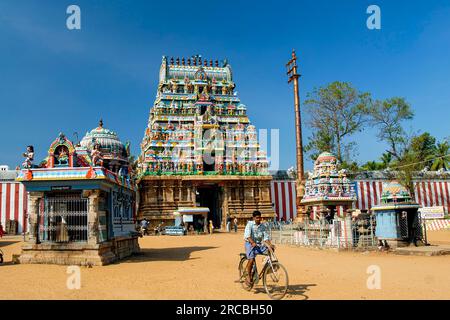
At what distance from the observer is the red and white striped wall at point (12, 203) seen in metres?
35.0

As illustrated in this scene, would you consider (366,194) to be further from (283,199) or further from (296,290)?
(296,290)

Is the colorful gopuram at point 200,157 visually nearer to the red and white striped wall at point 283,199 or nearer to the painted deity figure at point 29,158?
the red and white striped wall at point 283,199

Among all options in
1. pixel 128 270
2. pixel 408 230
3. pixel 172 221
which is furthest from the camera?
pixel 172 221

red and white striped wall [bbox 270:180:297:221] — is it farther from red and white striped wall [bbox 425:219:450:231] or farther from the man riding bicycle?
the man riding bicycle

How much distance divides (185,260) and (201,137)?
24044 millimetres

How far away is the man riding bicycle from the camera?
7965mm

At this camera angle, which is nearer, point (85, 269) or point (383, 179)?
point (85, 269)

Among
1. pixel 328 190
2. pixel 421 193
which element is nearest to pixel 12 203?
pixel 328 190

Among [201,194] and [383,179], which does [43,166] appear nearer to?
[201,194]

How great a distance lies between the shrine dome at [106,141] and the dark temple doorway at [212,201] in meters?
12.4

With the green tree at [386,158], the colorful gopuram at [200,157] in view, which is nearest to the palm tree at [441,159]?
the green tree at [386,158]

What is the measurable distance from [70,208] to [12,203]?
25933 millimetres
